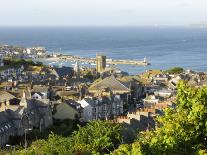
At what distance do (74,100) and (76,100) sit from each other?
454mm

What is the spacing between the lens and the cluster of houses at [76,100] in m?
30.7

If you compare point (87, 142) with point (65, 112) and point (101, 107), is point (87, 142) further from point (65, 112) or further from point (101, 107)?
point (101, 107)

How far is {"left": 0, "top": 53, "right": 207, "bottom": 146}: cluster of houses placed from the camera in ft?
101

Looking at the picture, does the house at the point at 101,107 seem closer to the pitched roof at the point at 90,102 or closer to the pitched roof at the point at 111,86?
the pitched roof at the point at 90,102

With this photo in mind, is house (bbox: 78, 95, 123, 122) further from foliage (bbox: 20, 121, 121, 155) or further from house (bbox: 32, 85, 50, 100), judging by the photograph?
foliage (bbox: 20, 121, 121, 155)

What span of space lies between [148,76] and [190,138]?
162 ft

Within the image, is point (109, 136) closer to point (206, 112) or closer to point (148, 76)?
point (206, 112)

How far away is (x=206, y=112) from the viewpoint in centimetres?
1409

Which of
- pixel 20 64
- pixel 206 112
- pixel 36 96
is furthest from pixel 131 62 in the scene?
pixel 206 112

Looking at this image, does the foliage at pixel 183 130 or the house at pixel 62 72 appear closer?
the foliage at pixel 183 130

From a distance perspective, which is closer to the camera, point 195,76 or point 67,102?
point 67,102

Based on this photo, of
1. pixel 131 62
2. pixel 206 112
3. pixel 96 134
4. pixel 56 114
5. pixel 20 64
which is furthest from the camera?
pixel 131 62

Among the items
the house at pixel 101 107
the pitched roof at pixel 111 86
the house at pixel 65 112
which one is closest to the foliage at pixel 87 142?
the house at pixel 65 112

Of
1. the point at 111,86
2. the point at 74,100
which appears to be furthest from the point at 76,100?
the point at 111,86
